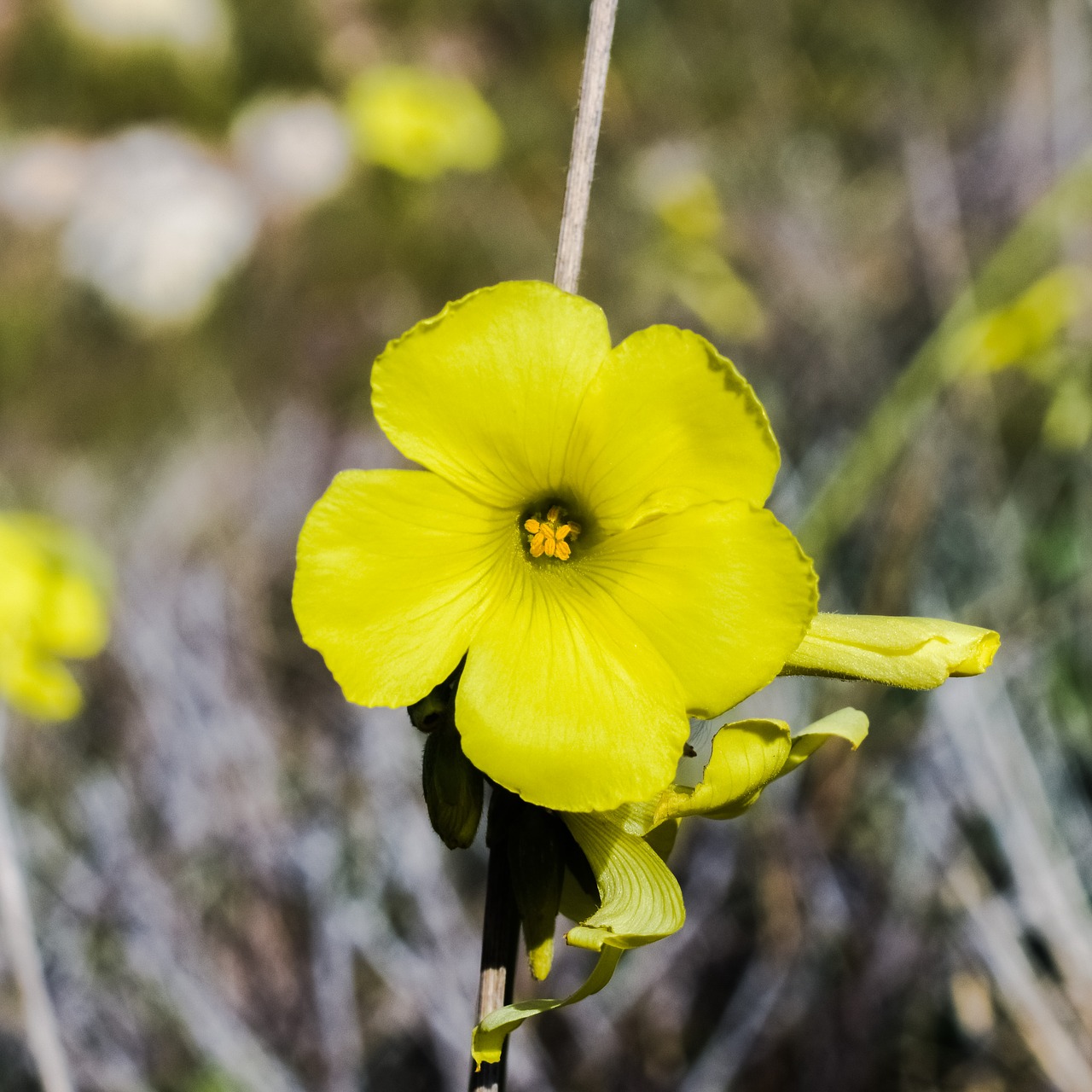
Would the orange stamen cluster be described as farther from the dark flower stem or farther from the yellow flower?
the dark flower stem

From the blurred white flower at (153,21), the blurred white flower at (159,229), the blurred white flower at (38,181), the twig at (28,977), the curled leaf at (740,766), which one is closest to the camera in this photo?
the curled leaf at (740,766)

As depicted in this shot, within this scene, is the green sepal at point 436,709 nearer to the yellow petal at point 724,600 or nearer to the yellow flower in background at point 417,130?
the yellow petal at point 724,600

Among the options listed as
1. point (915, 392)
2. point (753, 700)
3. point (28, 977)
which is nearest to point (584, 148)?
point (28, 977)

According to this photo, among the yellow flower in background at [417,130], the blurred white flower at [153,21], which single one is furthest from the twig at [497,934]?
the blurred white flower at [153,21]

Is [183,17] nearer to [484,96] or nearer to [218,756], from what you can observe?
[484,96]

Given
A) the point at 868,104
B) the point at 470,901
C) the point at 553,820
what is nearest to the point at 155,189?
the point at 868,104

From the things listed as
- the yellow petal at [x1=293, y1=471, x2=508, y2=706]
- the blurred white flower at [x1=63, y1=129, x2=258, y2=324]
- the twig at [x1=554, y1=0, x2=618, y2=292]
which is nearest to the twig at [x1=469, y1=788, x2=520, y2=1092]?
the yellow petal at [x1=293, y1=471, x2=508, y2=706]
